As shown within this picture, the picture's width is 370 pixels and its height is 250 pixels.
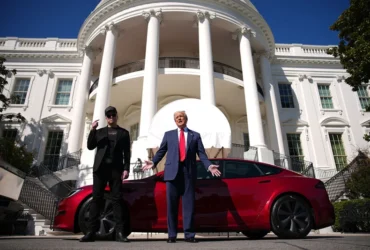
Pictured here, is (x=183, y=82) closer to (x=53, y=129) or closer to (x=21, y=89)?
(x=53, y=129)

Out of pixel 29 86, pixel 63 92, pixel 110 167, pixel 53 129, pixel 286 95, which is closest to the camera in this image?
pixel 110 167

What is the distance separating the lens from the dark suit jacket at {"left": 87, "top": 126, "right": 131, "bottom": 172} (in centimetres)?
355

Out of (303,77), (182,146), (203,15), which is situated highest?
(203,15)

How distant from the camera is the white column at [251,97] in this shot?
47.1 feet

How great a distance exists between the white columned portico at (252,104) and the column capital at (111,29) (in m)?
8.13

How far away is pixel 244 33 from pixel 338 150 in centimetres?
1185

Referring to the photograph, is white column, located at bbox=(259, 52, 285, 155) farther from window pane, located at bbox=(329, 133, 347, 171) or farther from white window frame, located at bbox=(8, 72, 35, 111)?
white window frame, located at bbox=(8, 72, 35, 111)

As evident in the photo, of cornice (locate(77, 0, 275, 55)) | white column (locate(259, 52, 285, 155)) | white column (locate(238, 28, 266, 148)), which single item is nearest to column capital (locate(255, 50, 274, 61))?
white column (locate(259, 52, 285, 155))

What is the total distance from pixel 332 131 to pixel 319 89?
4.04 meters

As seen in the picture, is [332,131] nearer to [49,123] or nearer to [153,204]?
[153,204]

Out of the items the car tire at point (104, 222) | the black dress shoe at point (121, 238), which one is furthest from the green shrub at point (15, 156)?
the black dress shoe at point (121, 238)

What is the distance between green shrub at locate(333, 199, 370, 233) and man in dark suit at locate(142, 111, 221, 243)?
7311 millimetres

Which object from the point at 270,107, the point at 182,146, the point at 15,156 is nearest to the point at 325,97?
the point at 270,107

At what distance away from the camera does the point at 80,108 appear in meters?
17.0
